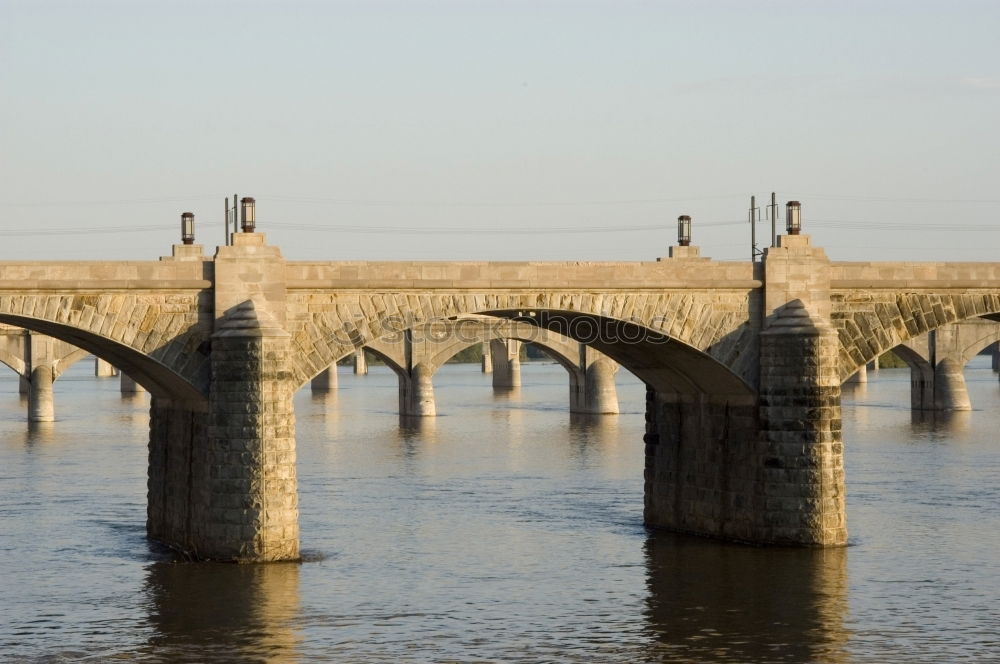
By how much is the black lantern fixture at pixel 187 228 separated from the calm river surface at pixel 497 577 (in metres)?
9.12

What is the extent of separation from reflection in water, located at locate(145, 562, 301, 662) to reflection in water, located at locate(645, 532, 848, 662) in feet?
28.5

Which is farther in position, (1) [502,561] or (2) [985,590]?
(1) [502,561]

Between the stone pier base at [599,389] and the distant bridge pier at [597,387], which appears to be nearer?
the distant bridge pier at [597,387]

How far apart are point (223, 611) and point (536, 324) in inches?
612

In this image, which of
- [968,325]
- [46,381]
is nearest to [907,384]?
[968,325]

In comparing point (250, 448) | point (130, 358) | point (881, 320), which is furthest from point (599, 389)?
point (250, 448)

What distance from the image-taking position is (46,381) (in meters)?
93.8

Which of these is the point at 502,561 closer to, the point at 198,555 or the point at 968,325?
the point at 198,555

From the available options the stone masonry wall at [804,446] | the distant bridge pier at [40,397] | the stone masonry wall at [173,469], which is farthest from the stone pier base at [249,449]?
the distant bridge pier at [40,397]

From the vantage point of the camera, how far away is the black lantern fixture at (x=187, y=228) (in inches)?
1717

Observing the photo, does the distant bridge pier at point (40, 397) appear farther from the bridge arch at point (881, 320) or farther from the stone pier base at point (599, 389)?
the bridge arch at point (881, 320)

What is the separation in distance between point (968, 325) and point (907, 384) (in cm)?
4677

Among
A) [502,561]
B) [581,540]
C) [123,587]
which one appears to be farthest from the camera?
[581,540]

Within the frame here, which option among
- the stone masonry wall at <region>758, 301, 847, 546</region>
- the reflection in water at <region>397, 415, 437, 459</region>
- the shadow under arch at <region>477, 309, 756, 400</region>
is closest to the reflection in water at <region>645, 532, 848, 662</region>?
the stone masonry wall at <region>758, 301, 847, 546</region>
